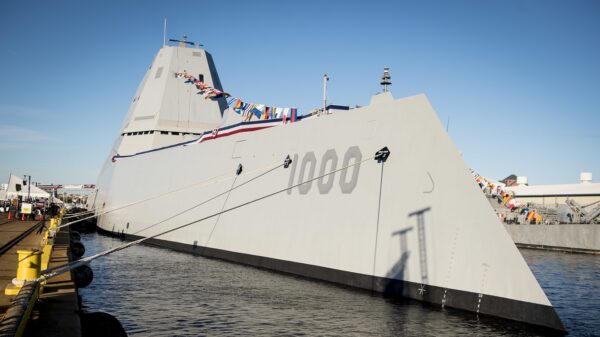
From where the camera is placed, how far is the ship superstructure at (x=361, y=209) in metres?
10.4

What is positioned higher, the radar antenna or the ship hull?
the radar antenna

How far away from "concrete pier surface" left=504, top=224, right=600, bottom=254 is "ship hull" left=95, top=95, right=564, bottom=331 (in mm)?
24746

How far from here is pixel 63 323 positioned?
650 cm

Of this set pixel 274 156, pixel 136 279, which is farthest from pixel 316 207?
pixel 136 279

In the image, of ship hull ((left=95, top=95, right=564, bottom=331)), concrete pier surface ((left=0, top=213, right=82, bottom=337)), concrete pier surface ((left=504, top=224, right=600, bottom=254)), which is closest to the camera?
concrete pier surface ((left=0, top=213, right=82, bottom=337))

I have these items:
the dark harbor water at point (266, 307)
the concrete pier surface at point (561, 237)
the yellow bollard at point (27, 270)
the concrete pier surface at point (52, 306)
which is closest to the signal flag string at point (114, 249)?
the yellow bollard at point (27, 270)

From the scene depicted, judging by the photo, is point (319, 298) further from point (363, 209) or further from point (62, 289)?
point (62, 289)

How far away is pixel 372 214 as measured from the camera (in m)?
12.6

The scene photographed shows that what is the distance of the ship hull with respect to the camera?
10.4 meters

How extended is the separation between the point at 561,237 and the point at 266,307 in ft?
92.5

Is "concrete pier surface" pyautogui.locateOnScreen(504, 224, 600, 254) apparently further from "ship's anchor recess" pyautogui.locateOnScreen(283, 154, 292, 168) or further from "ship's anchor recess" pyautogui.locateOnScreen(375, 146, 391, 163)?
"ship's anchor recess" pyautogui.locateOnScreen(375, 146, 391, 163)

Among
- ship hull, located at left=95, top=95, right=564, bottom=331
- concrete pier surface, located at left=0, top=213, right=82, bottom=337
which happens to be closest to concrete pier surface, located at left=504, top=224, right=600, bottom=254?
ship hull, located at left=95, top=95, right=564, bottom=331

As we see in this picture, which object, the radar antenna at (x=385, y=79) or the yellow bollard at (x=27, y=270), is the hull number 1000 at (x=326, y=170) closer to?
the radar antenna at (x=385, y=79)

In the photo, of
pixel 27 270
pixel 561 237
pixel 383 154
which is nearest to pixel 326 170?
pixel 383 154
